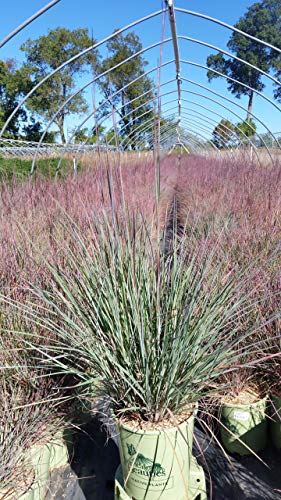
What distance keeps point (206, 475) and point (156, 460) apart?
53 cm

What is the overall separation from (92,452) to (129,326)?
31.6 inches

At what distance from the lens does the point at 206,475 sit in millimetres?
1485

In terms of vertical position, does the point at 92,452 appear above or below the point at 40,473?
below

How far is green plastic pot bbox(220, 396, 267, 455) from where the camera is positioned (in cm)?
154

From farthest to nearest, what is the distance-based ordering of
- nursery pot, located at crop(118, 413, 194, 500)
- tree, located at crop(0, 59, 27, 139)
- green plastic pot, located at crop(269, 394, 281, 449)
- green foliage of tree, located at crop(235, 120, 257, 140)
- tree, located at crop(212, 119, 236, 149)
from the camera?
tree, located at crop(0, 59, 27, 139)
tree, located at crop(212, 119, 236, 149)
green foliage of tree, located at crop(235, 120, 257, 140)
green plastic pot, located at crop(269, 394, 281, 449)
nursery pot, located at crop(118, 413, 194, 500)

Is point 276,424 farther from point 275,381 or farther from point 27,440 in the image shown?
point 27,440

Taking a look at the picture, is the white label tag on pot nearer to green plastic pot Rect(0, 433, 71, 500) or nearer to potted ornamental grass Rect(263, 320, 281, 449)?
potted ornamental grass Rect(263, 320, 281, 449)

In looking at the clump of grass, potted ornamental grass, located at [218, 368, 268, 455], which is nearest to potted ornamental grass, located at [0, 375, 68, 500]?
the clump of grass

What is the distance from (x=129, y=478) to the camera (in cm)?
118

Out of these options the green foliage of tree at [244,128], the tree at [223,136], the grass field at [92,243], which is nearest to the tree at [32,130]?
the green foliage of tree at [244,128]

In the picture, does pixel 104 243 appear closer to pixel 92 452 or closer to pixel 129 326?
pixel 129 326

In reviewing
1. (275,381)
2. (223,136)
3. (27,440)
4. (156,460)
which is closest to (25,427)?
(27,440)

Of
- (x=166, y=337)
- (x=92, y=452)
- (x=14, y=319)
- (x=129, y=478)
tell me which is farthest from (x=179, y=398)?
(x=14, y=319)

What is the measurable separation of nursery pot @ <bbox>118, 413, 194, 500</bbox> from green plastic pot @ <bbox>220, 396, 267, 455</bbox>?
429mm
